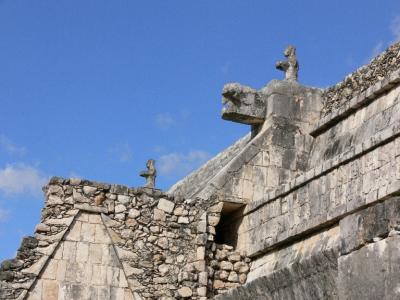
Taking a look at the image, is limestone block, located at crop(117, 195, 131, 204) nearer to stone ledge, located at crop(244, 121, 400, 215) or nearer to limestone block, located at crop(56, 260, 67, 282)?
limestone block, located at crop(56, 260, 67, 282)

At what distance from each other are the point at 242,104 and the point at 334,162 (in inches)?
114

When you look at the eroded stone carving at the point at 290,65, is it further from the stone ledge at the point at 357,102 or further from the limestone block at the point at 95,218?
the limestone block at the point at 95,218

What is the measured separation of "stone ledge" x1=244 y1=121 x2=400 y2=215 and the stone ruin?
0.01 meters

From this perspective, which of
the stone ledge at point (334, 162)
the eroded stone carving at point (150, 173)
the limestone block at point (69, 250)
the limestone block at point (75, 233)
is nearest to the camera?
the stone ledge at point (334, 162)

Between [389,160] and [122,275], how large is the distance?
4110mm

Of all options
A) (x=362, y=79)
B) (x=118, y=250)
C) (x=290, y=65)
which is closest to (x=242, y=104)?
(x=290, y=65)

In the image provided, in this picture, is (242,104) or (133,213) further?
(242,104)

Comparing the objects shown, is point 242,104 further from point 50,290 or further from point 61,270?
point 50,290

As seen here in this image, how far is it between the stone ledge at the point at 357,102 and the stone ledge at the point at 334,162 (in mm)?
1051

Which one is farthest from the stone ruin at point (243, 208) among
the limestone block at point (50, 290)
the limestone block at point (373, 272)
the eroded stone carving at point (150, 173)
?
the limestone block at point (373, 272)

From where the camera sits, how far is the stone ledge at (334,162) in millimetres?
8555

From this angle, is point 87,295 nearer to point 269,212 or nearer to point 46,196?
point 46,196

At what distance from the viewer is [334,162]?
9.41 metres

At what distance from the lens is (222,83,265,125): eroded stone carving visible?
11977 millimetres
